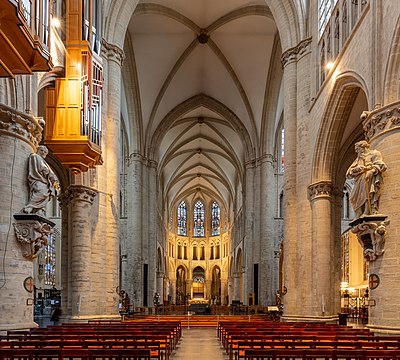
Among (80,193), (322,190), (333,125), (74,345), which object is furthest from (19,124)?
(322,190)

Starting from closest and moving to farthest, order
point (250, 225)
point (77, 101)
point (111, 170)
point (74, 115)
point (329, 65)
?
point (74, 115) < point (77, 101) < point (329, 65) < point (111, 170) < point (250, 225)

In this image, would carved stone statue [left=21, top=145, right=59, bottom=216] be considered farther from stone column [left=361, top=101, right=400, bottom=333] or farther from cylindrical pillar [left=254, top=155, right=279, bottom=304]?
cylindrical pillar [left=254, top=155, right=279, bottom=304]

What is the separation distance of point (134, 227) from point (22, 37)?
30437 millimetres

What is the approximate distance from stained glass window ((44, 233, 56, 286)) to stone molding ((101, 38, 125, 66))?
2151 centimetres

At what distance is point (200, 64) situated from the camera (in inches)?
1470

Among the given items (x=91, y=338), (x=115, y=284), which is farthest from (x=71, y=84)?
(x=115, y=284)

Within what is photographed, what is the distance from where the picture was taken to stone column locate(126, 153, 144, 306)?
39.2m

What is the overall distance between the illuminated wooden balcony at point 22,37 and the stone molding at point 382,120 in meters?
7.95

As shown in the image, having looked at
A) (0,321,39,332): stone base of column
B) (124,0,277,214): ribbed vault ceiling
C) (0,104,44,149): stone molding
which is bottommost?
(0,321,39,332): stone base of column

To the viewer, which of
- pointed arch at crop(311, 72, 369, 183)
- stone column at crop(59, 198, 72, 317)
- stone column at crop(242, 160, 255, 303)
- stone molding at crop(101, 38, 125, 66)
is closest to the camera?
pointed arch at crop(311, 72, 369, 183)

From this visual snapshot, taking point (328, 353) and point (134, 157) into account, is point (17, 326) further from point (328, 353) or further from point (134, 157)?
point (134, 157)

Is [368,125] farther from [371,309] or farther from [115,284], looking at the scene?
[115,284]

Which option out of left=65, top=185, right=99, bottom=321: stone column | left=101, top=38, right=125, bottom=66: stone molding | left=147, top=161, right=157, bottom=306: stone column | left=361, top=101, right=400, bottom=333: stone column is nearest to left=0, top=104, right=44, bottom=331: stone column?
left=65, top=185, right=99, bottom=321: stone column

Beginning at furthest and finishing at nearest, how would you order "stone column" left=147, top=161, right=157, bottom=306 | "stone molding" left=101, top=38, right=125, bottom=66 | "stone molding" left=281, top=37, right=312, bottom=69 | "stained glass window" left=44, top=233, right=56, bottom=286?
1. "stained glass window" left=44, top=233, right=56, bottom=286
2. "stone column" left=147, top=161, right=157, bottom=306
3. "stone molding" left=281, top=37, right=312, bottom=69
4. "stone molding" left=101, top=38, right=125, bottom=66
